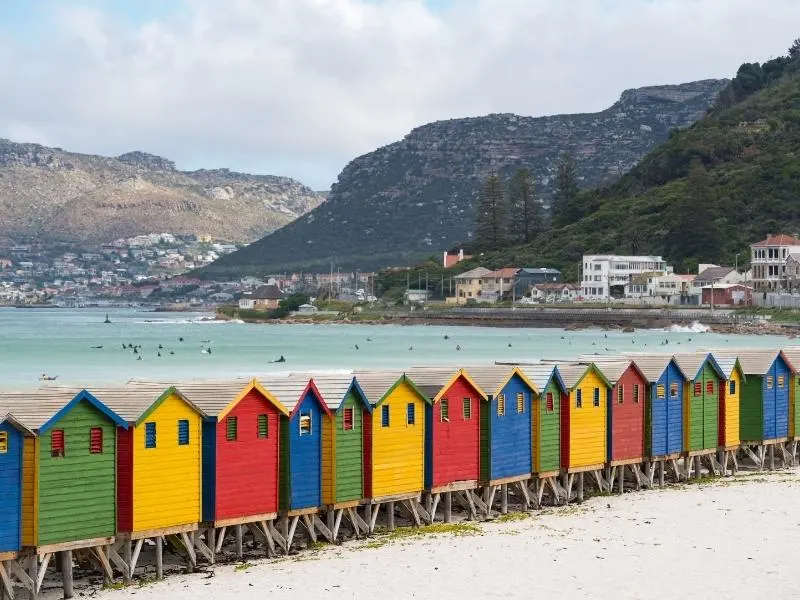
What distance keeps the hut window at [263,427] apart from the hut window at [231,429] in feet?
1.83

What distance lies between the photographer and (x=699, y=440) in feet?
123

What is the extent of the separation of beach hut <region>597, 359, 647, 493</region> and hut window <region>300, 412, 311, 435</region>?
9897mm

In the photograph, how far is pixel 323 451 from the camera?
2750 cm

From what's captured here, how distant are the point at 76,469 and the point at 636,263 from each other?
162 metres

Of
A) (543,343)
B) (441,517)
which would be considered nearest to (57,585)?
(441,517)

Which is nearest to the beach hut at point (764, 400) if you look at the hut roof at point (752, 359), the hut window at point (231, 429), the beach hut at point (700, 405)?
the hut roof at point (752, 359)

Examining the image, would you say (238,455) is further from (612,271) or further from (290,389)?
(612,271)

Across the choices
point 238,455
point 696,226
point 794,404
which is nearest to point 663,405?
point 794,404

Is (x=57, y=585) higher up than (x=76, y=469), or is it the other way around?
(x=76, y=469)

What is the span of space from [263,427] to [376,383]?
344 cm

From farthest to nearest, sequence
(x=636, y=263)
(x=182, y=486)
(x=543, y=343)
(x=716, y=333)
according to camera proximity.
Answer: (x=636, y=263) < (x=716, y=333) < (x=543, y=343) < (x=182, y=486)

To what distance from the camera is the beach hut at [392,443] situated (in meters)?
28.3

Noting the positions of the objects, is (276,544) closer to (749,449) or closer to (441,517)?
(441,517)

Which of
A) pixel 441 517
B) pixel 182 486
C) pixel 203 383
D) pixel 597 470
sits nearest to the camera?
pixel 182 486
